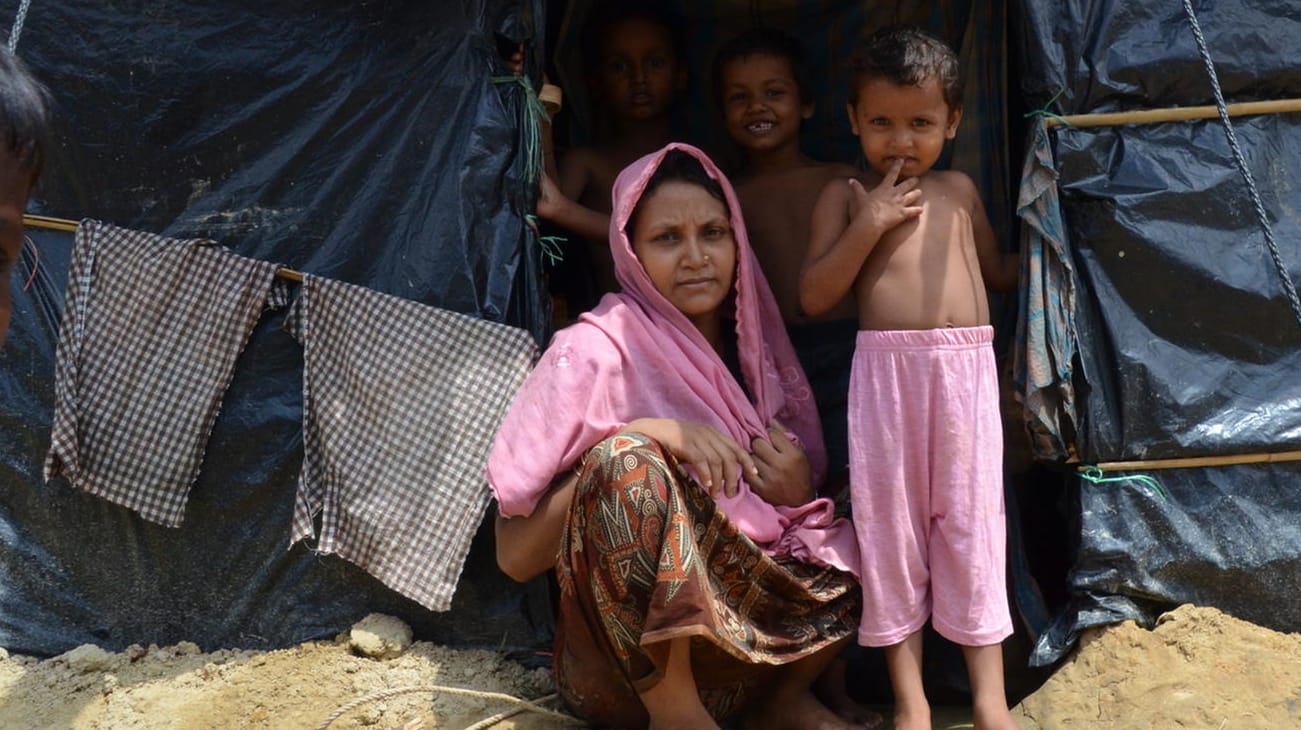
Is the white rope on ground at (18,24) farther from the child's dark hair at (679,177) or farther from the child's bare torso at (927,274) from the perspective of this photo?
the child's bare torso at (927,274)

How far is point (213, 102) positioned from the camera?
3.39 metres

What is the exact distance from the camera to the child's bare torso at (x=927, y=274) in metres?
2.96

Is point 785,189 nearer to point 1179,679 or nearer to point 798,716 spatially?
point 798,716

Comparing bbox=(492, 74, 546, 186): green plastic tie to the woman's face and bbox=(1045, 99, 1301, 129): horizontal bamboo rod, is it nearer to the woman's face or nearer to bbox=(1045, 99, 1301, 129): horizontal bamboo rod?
the woman's face

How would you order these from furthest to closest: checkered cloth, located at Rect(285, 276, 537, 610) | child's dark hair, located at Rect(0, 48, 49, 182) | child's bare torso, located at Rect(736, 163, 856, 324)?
child's bare torso, located at Rect(736, 163, 856, 324), checkered cloth, located at Rect(285, 276, 537, 610), child's dark hair, located at Rect(0, 48, 49, 182)

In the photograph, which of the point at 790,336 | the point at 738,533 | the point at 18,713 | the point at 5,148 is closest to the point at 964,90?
the point at 790,336

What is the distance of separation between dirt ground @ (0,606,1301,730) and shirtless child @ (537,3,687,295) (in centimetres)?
117

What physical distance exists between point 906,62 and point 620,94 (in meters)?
1.11

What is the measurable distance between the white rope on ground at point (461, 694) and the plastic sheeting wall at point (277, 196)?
8.6 inches

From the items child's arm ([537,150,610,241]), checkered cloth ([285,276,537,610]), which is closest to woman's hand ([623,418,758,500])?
checkered cloth ([285,276,537,610])

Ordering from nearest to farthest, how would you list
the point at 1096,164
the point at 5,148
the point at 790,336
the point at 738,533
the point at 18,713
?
the point at 5,148 < the point at 738,533 < the point at 1096,164 < the point at 18,713 < the point at 790,336

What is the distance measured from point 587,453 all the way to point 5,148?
1485mm

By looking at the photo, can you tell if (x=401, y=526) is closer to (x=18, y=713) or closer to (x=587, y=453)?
(x=587, y=453)

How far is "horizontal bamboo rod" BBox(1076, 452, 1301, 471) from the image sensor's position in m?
3.14
